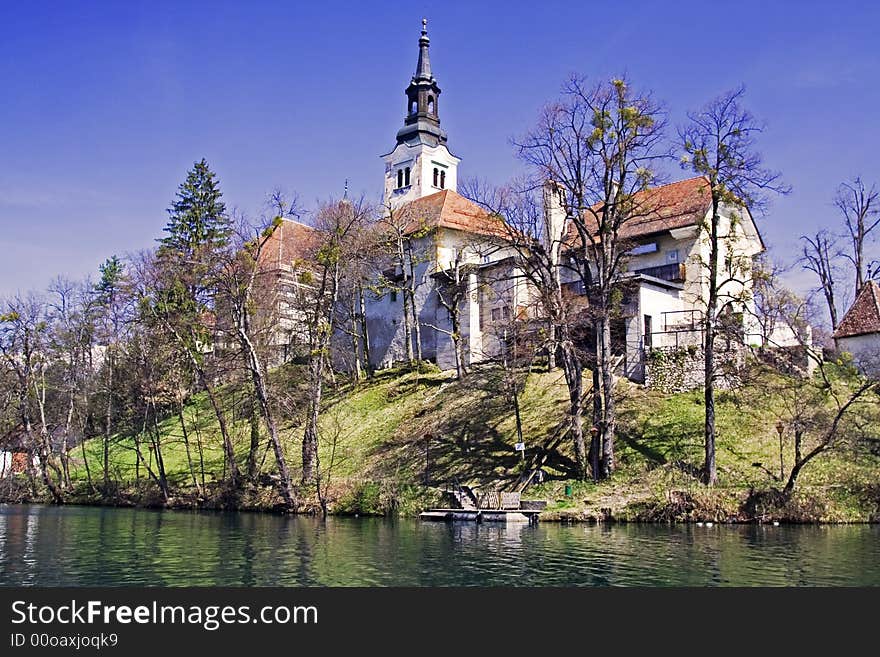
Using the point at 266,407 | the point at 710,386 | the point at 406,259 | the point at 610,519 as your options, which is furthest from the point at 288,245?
the point at 610,519

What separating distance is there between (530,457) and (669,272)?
17.6 meters

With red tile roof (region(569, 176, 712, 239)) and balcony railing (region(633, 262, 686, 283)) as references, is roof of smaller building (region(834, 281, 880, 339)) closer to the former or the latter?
balcony railing (region(633, 262, 686, 283))

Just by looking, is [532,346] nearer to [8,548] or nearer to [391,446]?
[391,446]

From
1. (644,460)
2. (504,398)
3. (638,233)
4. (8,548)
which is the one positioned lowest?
(8,548)

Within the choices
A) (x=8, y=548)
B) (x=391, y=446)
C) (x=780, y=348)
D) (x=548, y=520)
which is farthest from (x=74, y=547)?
(x=780, y=348)

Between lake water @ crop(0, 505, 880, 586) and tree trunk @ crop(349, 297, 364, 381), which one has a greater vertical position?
tree trunk @ crop(349, 297, 364, 381)

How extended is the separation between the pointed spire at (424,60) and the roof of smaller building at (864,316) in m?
49.9

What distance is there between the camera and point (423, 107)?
8794cm

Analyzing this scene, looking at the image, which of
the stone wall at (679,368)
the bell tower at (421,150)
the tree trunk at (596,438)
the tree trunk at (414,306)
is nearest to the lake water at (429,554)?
the tree trunk at (596,438)

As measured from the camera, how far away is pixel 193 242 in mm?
62719

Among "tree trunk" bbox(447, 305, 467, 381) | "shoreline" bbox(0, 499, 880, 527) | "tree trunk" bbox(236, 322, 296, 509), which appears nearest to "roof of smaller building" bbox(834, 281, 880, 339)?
"shoreline" bbox(0, 499, 880, 527)

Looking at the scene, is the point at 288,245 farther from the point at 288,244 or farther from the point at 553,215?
the point at 553,215

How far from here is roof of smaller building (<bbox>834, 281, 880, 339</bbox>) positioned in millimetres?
47647

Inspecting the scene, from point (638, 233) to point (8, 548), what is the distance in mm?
38756
